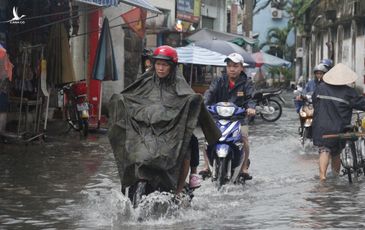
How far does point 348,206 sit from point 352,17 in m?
26.6

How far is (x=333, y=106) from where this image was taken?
9.97 m

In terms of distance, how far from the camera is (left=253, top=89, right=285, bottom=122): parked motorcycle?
22.2 meters

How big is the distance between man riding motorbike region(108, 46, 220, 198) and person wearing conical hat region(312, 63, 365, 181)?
2752 millimetres

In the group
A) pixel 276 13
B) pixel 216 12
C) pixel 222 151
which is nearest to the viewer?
pixel 222 151

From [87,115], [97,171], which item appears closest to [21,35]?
[87,115]

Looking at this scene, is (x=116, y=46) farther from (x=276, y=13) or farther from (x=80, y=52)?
(x=276, y=13)

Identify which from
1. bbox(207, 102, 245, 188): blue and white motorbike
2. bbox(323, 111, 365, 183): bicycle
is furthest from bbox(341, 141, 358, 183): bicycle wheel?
bbox(207, 102, 245, 188): blue and white motorbike

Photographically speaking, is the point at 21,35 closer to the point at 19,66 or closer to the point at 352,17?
the point at 19,66

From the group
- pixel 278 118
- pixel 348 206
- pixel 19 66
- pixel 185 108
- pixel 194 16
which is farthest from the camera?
pixel 194 16

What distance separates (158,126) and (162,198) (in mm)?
644

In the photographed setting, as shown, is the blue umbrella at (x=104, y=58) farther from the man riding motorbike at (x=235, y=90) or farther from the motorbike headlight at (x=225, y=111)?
the motorbike headlight at (x=225, y=111)

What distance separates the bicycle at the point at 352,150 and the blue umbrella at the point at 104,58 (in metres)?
7.19

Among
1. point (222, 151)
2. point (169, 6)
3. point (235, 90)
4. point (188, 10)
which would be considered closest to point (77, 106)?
point (235, 90)

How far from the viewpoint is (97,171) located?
437 inches
